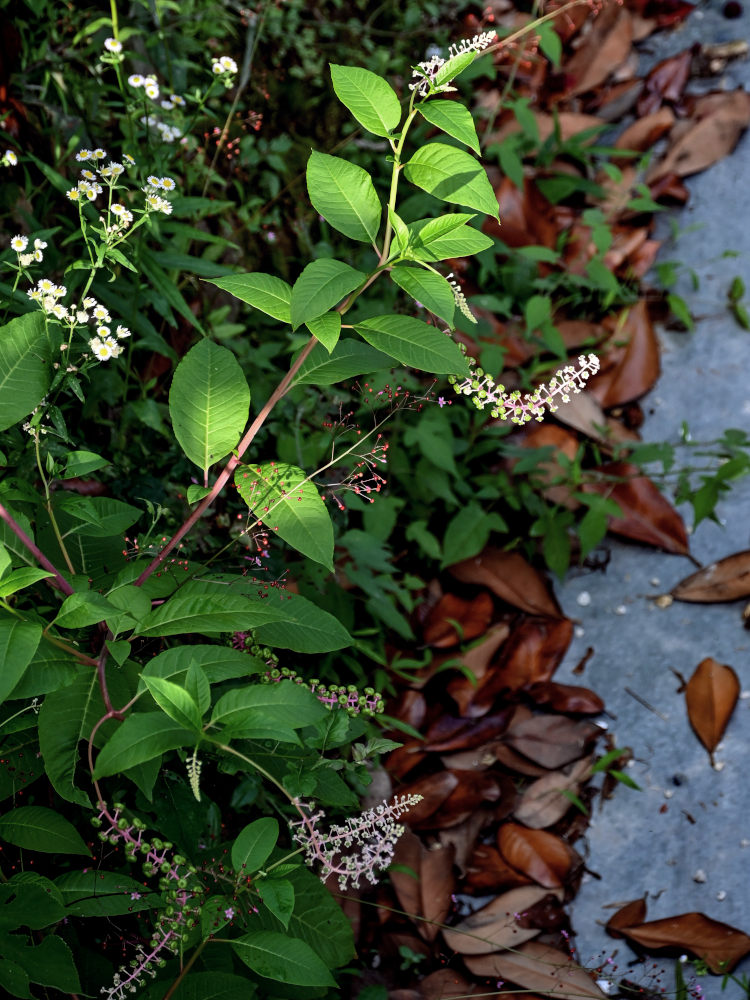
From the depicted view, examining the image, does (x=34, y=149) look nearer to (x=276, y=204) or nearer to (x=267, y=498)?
(x=276, y=204)

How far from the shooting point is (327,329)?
3.63 ft

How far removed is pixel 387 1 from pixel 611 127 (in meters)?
0.90

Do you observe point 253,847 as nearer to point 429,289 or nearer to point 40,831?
point 40,831

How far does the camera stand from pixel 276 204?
262cm

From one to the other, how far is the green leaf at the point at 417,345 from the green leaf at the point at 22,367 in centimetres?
46

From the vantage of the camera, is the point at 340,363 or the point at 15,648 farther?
the point at 340,363

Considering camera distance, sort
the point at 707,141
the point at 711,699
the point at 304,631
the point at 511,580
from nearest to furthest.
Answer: the point at 304,631
the point at 711,699
the point at 511,580
the point at 707,141

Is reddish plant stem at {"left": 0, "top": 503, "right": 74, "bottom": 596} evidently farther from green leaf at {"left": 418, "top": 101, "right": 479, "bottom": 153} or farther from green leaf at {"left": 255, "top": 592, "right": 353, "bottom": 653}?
green leaf at {"left": 418, "top": 101, "right": 479, "bottom": 153}

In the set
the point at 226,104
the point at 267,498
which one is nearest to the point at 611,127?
the point at 226,104

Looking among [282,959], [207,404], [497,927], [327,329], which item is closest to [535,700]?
[497,927]

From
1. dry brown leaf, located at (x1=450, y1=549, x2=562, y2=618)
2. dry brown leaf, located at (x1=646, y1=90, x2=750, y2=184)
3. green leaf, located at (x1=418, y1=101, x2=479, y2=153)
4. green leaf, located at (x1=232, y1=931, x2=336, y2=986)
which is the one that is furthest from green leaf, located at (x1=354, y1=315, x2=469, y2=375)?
dry brown leaf, located at (x1=646, y1=90, x2=750, y2=184)

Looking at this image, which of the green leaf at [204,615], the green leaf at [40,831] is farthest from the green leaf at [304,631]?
the green leaf at [40,831]

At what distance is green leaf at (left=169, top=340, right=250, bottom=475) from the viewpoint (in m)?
1.29

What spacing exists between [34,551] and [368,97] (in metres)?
0.74
